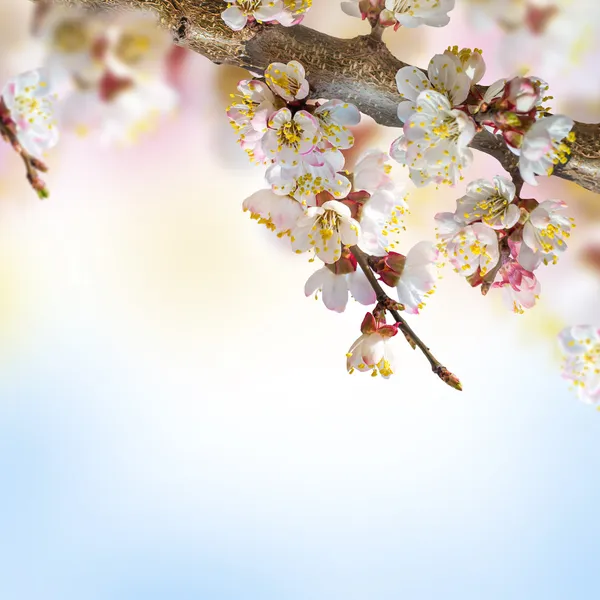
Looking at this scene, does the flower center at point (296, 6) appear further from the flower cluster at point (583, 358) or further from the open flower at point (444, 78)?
the flower cluster at point (583, 358)

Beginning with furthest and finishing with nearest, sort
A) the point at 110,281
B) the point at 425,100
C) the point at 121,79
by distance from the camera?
the point at 110,281 < the point at 121,79 < the point at 425,100

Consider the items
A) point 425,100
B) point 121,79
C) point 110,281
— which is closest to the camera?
point 425,100

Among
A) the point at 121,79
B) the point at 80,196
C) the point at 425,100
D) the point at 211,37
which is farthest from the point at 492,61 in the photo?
the point at 80,196

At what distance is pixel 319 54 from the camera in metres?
0.72

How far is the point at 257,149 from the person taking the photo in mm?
729

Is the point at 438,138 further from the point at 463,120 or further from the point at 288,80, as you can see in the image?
the point at 288,80

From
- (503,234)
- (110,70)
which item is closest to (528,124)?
(503,234)

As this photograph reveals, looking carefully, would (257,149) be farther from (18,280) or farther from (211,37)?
(18,280)

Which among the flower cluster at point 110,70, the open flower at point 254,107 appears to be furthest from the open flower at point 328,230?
the flower cluster at point 110,70

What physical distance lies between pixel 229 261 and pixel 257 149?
10.5 inches

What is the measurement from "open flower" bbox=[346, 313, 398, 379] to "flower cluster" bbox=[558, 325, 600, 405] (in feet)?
0.91

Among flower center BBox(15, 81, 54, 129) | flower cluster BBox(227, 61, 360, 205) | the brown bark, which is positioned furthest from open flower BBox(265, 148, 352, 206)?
flower center BBox(15, 81, 54, 129)

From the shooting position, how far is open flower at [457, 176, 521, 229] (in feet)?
2.22

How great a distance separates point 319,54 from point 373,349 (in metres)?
0.36
